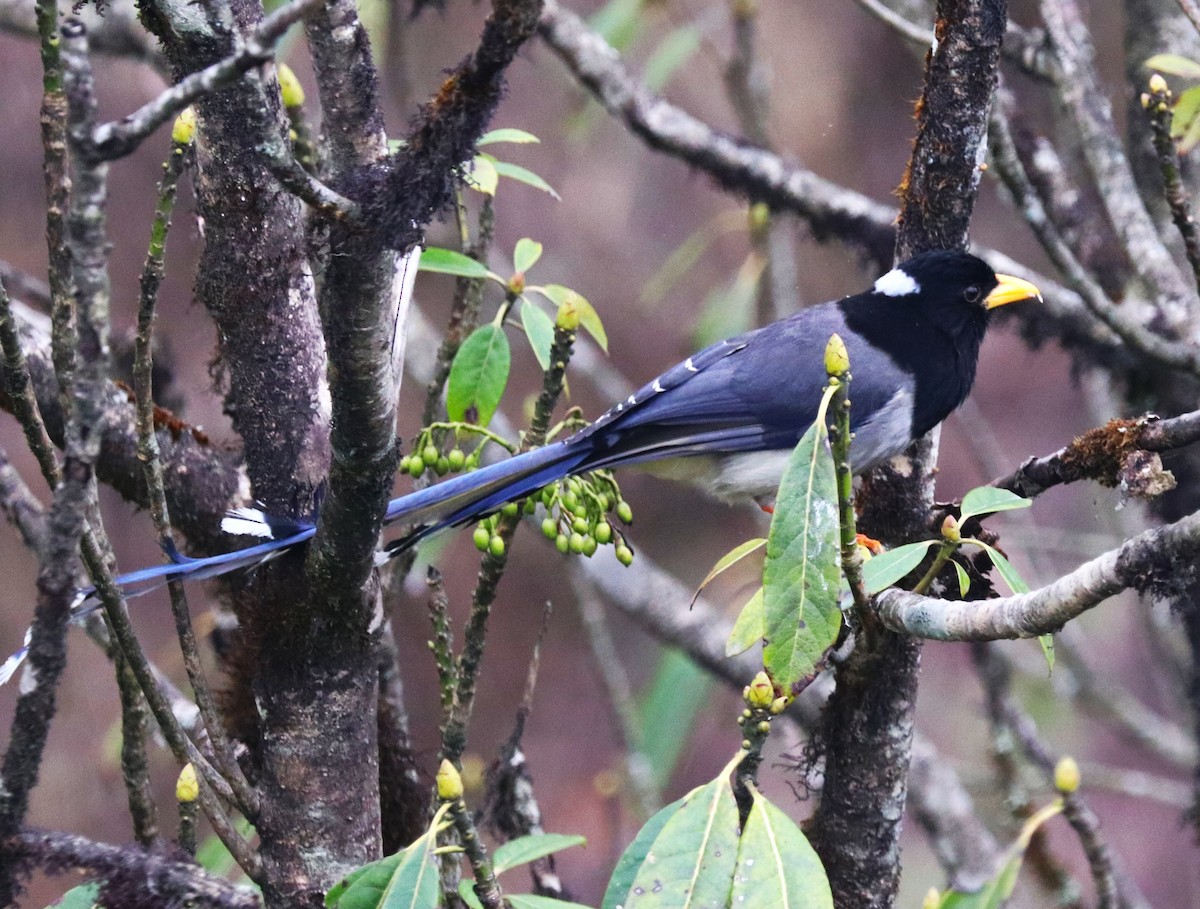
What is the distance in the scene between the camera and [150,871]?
1.85m

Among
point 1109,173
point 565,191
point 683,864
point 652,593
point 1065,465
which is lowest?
point 683,864

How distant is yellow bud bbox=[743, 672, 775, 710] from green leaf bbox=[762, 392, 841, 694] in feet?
0.08

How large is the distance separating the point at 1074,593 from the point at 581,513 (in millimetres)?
1081

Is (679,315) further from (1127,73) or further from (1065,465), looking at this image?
(1065,465)

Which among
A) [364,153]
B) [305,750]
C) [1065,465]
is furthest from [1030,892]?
[364,153]

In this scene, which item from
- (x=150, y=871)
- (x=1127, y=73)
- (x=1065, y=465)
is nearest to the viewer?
(x=150, y=871)

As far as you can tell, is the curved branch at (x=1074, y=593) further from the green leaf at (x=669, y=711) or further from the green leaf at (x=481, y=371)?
the green leaf at (x=669, y=711)

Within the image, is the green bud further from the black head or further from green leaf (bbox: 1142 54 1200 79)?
green leaf (bbox: 1142 54 1200 79)

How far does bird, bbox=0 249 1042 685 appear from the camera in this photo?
130 inches

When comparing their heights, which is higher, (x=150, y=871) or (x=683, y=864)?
(x=150, y=871)

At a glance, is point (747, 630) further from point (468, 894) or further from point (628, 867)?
point (468, 894)

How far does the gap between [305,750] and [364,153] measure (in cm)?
100

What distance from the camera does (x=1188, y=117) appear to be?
306 cm

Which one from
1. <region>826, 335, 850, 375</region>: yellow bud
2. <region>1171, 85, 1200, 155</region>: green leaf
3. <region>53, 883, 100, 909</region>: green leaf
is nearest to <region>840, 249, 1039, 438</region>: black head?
<region>1171, 85, 1200, 155</region>: green leaf
